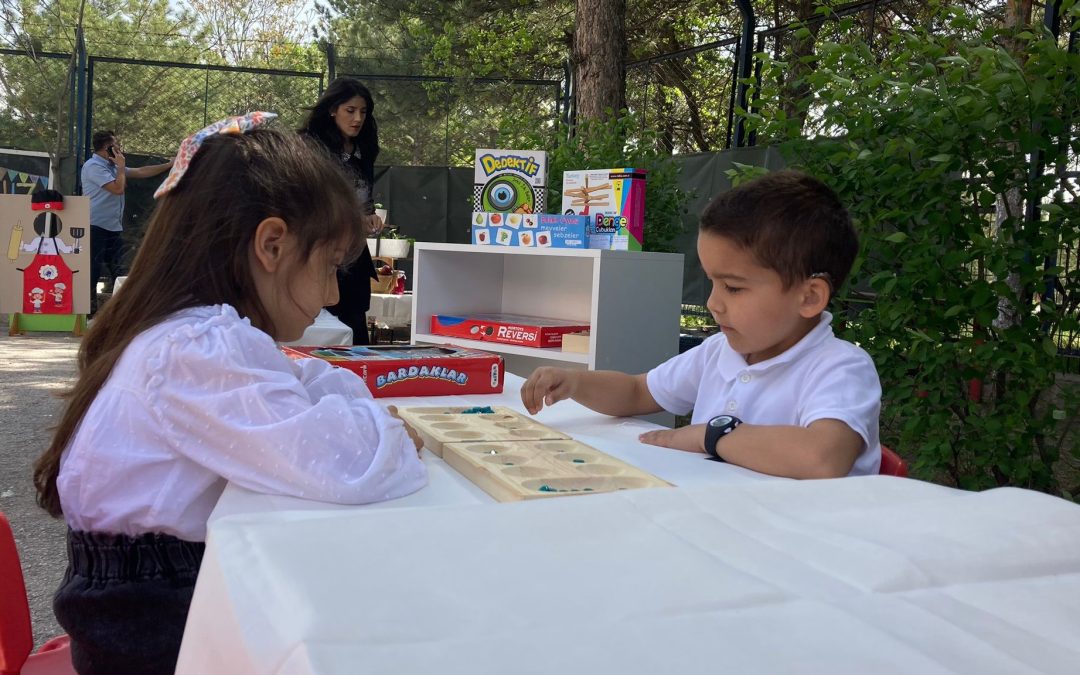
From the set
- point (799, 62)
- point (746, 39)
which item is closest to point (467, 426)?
point (799, 62)

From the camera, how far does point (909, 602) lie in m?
0.71

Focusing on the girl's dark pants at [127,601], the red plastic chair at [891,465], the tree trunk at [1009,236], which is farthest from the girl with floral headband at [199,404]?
the tree trunk at [1009,236]

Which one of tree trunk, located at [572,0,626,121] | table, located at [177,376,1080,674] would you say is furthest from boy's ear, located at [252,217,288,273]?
tree trunk, located at [572,0,626,121]

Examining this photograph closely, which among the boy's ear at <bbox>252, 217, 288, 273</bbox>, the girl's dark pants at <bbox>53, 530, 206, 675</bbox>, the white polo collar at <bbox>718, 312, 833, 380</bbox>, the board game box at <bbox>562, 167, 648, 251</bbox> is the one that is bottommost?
the girl's dark pants at <bbox>53, 530, 206, 675</bbox>

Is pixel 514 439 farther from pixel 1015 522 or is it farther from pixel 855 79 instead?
pixel 855 79

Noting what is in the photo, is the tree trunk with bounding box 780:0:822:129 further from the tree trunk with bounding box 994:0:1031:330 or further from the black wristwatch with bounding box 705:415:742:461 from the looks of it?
the black wristwatch with bounding box 705:415:742:461

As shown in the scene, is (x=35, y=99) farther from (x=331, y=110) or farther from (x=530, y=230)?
(x=530, y=230)

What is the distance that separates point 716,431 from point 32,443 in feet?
13.2

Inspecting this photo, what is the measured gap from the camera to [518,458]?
4.40ft

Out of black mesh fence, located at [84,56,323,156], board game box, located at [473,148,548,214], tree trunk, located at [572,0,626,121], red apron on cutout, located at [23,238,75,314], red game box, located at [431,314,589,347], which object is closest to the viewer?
red game box, located at [431,314,589,347]

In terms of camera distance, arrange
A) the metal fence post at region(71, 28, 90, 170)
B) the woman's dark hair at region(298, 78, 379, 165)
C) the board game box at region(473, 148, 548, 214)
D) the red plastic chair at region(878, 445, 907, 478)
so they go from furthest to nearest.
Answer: the metal fence post at region(71, 28, 90, 170) → the woman's dark hair at region(298, 78, 379, 165) → the board game box at region(473, 148, 548, 214) → the red plastic chair at region(878, 445, 907, 478)

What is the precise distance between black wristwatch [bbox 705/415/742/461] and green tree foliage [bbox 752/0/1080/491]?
135 cm

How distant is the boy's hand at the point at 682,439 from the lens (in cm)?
166

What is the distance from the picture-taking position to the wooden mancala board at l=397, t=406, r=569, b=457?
4.88 feet
